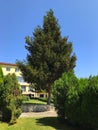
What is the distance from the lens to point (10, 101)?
52.0ft

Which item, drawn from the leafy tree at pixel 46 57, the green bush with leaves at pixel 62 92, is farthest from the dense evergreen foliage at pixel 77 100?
the leafy tree at pixel 46 57

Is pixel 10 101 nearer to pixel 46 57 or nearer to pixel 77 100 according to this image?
pixel 77 100

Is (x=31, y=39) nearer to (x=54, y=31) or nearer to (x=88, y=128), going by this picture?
(x=54, y=31)

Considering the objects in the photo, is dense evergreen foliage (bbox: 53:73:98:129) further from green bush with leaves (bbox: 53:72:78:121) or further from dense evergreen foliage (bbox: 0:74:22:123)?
dense evergreen foliage (bbox: 0:74:22:123)

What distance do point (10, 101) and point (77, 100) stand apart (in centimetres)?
506

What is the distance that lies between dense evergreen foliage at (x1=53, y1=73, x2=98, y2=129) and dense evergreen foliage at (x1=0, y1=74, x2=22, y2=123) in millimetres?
3134

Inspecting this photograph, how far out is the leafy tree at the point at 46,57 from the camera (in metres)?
28.2

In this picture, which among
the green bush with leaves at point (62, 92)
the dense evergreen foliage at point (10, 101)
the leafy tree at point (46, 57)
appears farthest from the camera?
the leafy tree at point (46, 57)

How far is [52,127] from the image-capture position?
14.6 meters

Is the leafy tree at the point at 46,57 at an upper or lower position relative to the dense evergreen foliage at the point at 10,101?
upper

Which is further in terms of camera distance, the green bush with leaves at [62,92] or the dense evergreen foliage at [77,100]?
the green bush with leaves at [62,92]

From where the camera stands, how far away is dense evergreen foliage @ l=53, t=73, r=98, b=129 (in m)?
12.9

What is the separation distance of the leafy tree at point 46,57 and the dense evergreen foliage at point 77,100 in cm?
1090

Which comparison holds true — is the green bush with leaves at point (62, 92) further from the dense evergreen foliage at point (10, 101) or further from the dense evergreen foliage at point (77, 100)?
the dense evergreen foliage at point (10, 101)
